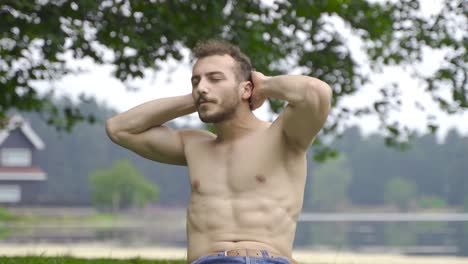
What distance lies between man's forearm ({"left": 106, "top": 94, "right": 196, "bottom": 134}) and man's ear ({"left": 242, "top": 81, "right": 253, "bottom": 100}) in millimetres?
310

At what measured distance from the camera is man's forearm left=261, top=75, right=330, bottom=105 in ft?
13.6

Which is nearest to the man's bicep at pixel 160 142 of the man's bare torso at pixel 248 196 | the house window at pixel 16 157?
the man's bare torso at pixel 248 196

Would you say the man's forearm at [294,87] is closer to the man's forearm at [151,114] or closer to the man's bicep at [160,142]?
the man's forearm at [151,114]

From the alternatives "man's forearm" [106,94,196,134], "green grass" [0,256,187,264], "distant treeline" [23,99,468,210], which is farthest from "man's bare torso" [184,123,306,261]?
"distant treeline" [23,99,468,210]

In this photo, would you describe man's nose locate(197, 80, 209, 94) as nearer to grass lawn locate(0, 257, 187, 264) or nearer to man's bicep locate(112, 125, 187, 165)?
man's bicep locate(112, 125, 187, 165)

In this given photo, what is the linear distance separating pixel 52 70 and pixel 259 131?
8428 mm

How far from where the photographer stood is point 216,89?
427 centimetres

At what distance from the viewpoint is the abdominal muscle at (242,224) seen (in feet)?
13.9

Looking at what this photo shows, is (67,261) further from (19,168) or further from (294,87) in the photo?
(19,168)

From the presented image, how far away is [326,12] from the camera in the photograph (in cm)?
1096

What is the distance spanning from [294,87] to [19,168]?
52697mm

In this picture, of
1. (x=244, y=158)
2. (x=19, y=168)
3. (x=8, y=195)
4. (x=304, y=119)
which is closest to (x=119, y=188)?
(x=19, y=168)

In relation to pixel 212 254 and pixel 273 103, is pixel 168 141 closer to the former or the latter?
pixel 212 254

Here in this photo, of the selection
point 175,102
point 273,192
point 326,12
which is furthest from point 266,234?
point 326,12
